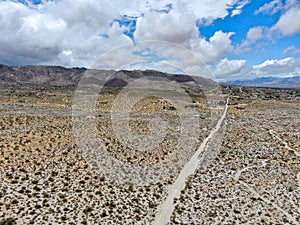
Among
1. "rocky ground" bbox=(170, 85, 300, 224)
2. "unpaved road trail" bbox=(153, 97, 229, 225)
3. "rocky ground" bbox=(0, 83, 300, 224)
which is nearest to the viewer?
"rocky ground" bbox=(0, 83, 300, 224)

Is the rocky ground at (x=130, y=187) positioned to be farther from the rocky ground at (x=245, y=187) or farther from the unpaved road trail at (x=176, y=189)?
the unpaved road trail at (x=176, y=189)

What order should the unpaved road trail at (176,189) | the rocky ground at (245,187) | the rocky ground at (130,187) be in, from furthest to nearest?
the rocky ground at (245,187) → the unpaved road trail at (176,189) → the rocky ground at (130,187)

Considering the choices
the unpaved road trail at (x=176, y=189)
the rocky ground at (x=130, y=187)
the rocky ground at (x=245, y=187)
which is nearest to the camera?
the rocky ground at (x=130, y=187)

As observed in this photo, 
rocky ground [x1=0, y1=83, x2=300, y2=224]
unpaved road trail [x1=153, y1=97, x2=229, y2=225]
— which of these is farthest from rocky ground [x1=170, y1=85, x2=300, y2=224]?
unpaved road trail [x1=153, y1=97, x2=229, y2=225]

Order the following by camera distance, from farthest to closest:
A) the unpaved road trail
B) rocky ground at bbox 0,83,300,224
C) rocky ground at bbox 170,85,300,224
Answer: rocky ground at bbox 170,85,300,224, the unpaved road trail, rocky ground at bbox 0,83,300,224

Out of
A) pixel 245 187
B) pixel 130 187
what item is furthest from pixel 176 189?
pixel 245 187

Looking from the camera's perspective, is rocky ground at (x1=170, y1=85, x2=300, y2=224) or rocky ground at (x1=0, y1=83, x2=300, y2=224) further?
rocky ground at (x1=170, y1=85, x2=300, y2=224)

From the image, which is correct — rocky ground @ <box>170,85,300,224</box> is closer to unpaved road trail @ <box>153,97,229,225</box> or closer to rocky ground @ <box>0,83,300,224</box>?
rocky ground @ <box>0,83,300,224</box>

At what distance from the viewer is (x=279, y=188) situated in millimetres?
25906

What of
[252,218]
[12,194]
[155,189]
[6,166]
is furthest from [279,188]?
[6,166]

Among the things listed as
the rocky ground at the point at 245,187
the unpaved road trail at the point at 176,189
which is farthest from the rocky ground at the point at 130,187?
the unpaved road trail at the point at 176,189

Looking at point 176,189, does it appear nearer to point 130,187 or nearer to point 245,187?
point 130,187

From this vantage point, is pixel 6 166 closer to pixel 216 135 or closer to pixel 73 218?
pixel 73 218

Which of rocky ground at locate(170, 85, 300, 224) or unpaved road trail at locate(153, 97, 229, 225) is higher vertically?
unpaved road trail at locate(153, 97, 229, 225)
